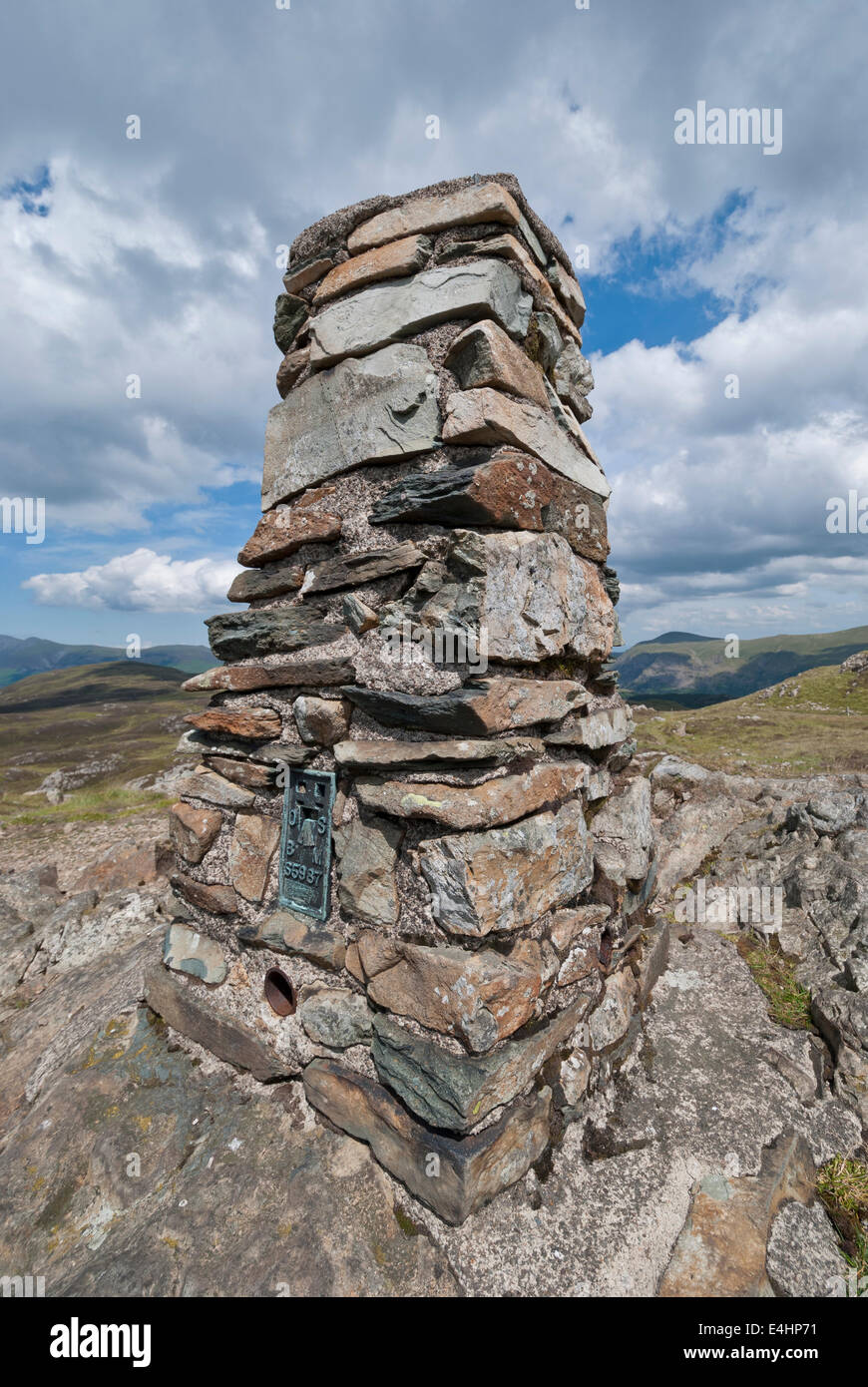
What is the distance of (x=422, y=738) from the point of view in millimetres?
2568

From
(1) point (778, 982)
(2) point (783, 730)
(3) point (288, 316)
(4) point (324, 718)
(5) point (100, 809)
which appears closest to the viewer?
(4) point (324, 718)

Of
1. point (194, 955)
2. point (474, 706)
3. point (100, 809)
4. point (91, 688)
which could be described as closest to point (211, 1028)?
point (194, 955)

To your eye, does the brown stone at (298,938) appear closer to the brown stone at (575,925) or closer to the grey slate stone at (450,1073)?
the grey slate stone at (450,1073)

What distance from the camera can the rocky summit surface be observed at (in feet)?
7.15

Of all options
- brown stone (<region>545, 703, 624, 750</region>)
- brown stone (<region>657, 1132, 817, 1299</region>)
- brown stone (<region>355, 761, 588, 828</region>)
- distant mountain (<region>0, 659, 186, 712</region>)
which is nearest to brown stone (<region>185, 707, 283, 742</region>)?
brown stone (<region>355, 761, 588, 828</region>)

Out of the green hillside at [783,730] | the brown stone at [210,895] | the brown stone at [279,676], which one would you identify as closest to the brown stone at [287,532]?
the brown stone at [279,676]

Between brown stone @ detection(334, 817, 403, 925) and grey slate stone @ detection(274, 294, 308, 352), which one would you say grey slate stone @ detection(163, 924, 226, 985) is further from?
grey slate stone @ detection(274, 294, 308, 352)

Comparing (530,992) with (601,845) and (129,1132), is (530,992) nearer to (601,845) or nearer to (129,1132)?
(601,845)

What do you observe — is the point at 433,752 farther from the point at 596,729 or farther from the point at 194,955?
the point at 194,955

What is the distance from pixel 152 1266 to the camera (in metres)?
2.18

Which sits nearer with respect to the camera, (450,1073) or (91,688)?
(450,1073)

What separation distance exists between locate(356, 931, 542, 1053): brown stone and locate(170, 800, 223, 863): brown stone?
130 centimetres

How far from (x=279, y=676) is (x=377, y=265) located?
2.34 meters
